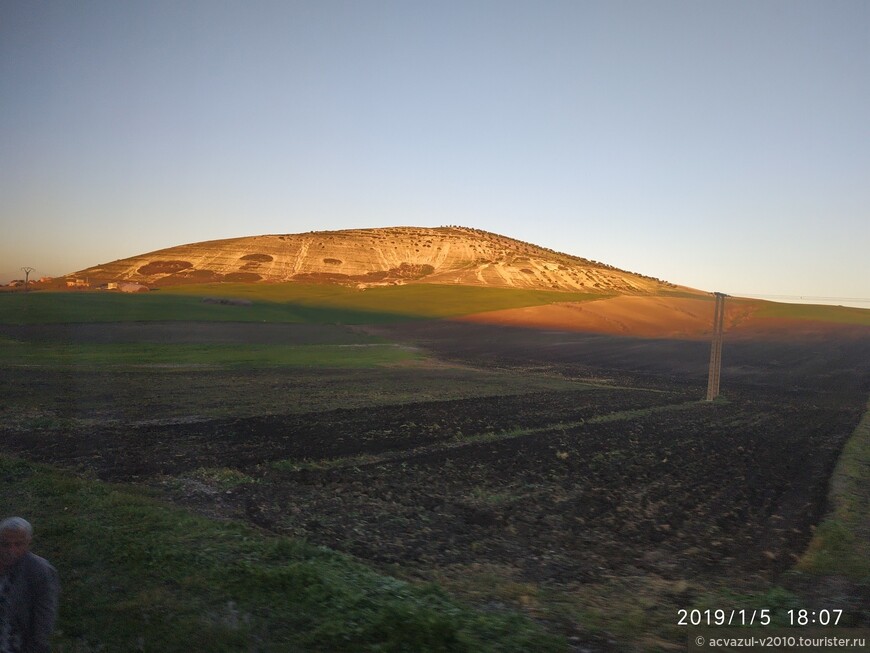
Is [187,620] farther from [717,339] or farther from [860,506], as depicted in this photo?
[717,339]

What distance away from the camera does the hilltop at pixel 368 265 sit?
4247 inches

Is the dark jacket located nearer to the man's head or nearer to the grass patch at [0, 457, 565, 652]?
the man's head

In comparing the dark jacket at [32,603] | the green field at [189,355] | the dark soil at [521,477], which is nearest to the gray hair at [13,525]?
the dark jacket at [32,603]

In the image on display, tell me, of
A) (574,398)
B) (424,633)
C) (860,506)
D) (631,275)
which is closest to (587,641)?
(424,633)

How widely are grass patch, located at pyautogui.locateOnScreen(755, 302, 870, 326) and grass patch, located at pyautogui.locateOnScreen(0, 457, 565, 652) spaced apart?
77331 millimetres

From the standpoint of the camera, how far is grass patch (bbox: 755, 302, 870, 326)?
250ft

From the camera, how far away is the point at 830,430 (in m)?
24.2

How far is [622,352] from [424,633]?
52.1m

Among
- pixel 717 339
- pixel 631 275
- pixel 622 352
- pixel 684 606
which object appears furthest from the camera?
pixel 631 275

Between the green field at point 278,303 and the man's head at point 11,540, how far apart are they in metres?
58.3

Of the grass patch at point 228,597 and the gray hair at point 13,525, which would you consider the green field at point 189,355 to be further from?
the gray hair at point 13,525

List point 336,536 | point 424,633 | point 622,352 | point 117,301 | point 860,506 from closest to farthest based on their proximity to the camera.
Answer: point 424,633 → point 336,536 → point 860,506 → point 622,352 → point 117,301

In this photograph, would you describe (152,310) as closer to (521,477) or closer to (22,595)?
(521,477)

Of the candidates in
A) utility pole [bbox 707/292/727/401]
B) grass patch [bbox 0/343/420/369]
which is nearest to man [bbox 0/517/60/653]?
utility pole [bbox 707/292/727/401]
